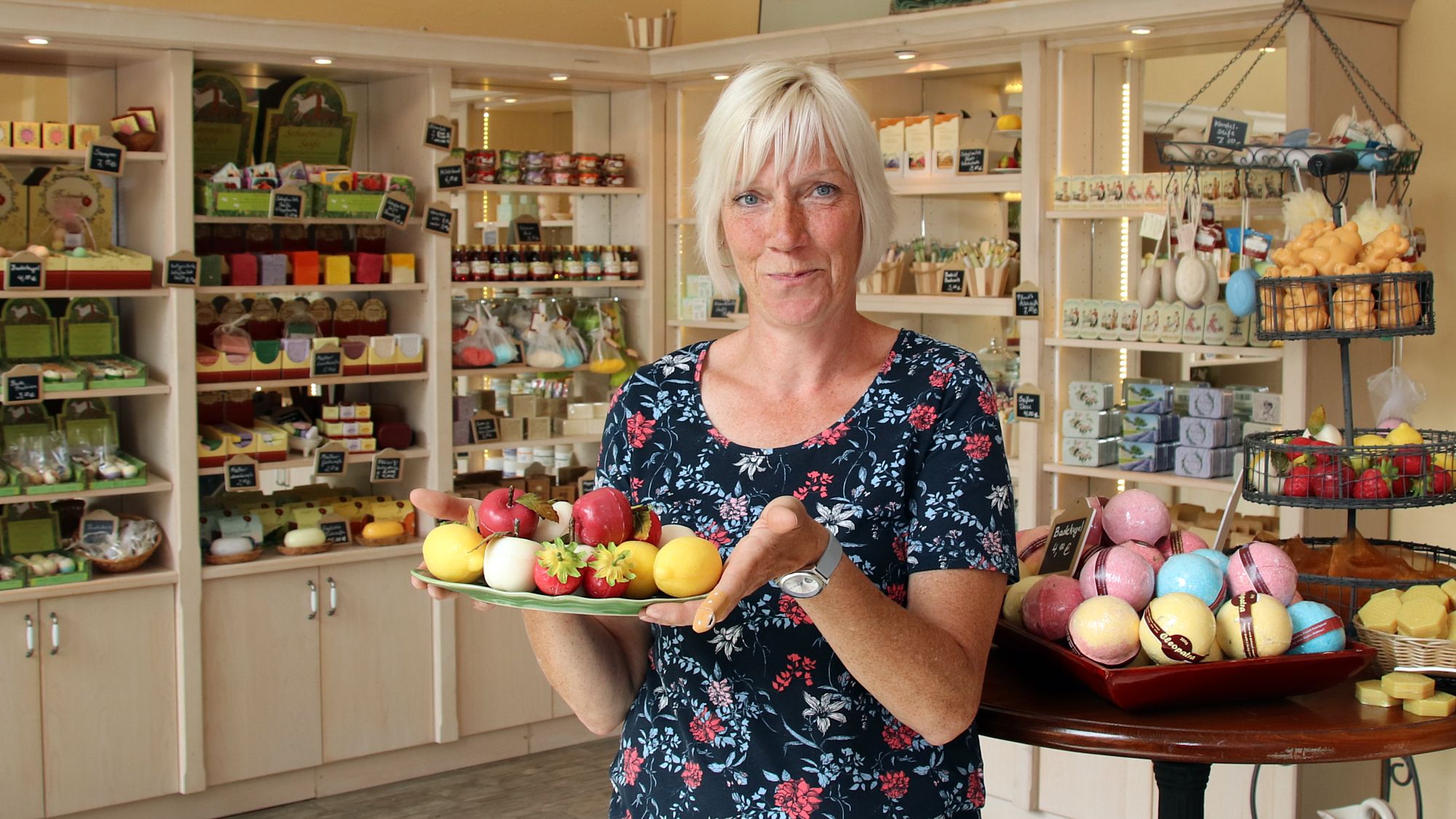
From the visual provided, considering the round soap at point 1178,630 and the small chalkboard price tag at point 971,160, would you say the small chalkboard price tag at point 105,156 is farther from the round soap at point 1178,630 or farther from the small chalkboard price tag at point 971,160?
the round soap at point 1178,630

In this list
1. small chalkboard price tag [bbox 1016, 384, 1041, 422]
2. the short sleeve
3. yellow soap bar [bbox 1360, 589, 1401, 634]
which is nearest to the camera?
the short sleeve

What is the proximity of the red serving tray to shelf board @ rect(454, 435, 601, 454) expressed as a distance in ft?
9.88

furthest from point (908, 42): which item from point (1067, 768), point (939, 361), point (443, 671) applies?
point (939, 361)

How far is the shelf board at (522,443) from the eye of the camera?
482cm

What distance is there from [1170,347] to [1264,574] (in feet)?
6.09

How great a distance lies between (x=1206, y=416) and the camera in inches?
150

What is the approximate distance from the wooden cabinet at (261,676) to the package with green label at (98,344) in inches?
25.5

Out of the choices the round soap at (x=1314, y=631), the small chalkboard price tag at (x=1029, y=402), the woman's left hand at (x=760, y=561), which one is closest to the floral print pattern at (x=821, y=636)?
the woman's left hand at (x=760, y=561)

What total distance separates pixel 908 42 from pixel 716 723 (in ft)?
9.74

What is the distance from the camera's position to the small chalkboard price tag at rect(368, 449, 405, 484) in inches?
180

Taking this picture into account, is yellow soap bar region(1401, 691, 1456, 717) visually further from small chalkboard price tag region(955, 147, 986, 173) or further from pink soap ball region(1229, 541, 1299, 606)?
small chalkboard price tag region(955, 147, 986, 173)

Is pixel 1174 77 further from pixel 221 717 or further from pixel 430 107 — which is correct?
pixel 221 717

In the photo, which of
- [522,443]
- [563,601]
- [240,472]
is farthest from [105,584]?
[563,601]

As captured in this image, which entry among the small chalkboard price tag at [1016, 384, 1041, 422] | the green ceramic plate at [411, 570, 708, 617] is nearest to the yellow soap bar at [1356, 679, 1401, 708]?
the green ceramic plate at [411, 570, 708, 617]
